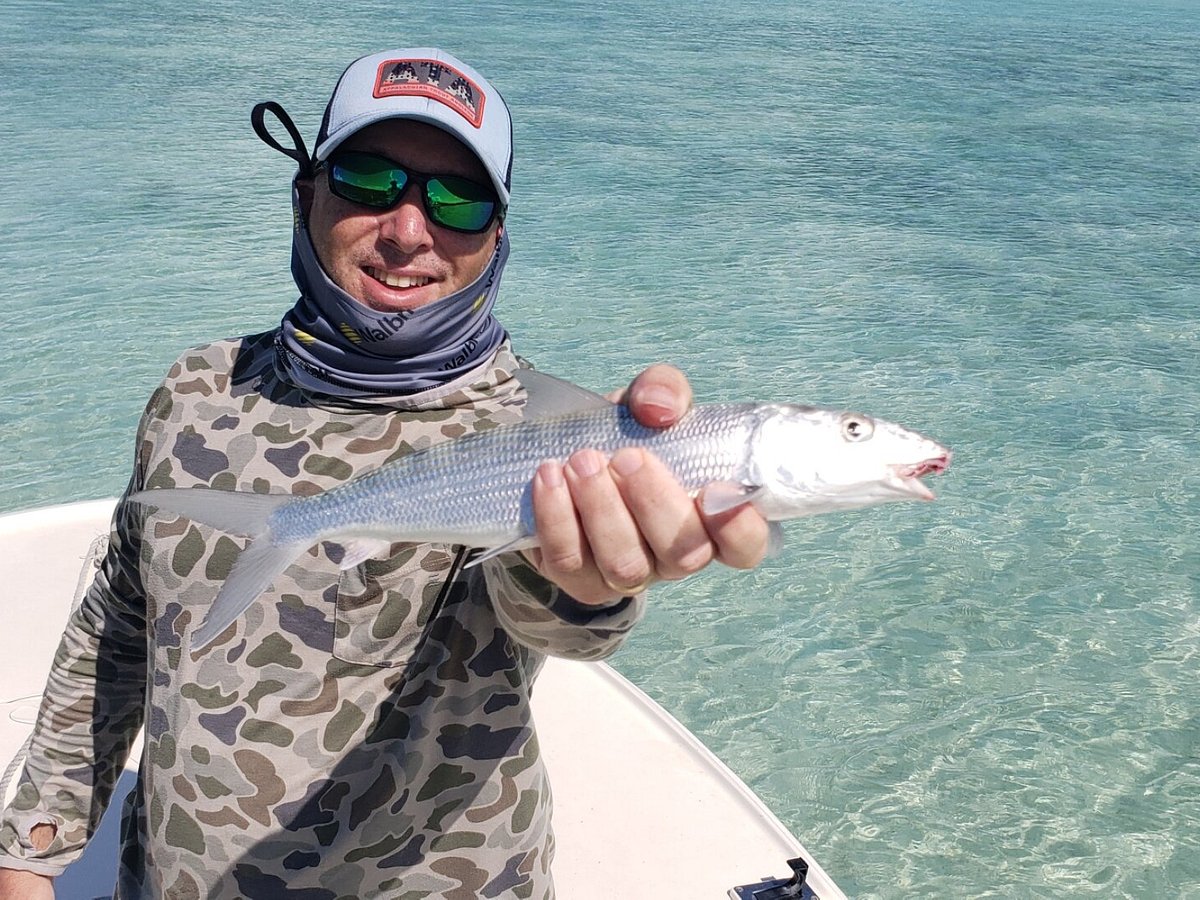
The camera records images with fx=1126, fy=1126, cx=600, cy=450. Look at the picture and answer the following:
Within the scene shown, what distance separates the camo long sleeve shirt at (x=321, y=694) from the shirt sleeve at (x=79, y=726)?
6.2 inches

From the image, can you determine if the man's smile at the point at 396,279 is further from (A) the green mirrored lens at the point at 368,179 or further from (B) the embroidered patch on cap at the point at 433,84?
(B) the embroidered patch on cap at the point at 433,84

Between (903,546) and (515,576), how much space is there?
15.8 ft

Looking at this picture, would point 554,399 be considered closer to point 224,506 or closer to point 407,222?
point 407,222

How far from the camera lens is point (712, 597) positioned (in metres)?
5.88

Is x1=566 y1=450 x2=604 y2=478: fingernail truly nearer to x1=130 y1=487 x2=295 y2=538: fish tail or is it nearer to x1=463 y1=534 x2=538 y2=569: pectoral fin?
x1=463 y1=534 x2=538 y2=569: pectoral fin

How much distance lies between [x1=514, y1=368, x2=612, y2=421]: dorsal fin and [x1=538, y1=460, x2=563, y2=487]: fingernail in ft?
0.64

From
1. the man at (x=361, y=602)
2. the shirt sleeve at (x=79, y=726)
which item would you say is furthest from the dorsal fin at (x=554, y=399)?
the shirt sleeve at (x=79, y=726)

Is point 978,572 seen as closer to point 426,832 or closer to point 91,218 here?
point 426,832

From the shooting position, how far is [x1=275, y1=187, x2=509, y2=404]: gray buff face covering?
6.54 ft

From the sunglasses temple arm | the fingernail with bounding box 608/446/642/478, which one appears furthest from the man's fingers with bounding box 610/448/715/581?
the sunglasses temple arm

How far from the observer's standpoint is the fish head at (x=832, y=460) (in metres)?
1.68

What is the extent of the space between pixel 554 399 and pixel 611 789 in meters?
1.88

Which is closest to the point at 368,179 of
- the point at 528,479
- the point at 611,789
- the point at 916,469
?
the point at 528,479

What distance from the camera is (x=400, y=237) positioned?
6.51 feet
